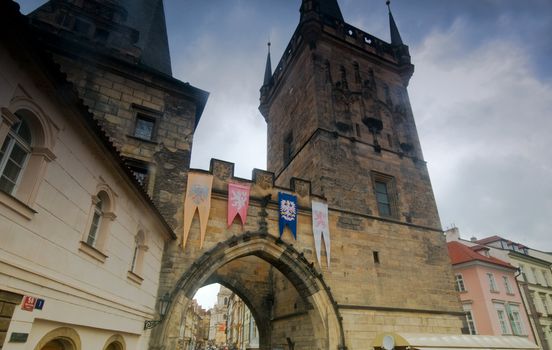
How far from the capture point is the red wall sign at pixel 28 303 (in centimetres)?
353

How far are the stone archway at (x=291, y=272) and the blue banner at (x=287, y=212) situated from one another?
0.52 metres

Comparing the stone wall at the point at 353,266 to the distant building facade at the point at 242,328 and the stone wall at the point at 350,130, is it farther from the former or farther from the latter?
the distant building facade at the point at 242,328

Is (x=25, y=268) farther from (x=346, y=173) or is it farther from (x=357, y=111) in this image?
(x=357, y=111)

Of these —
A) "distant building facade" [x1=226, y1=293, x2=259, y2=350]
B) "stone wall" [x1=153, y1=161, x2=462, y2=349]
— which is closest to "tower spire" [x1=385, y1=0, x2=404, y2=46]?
"stone wall" [x1=153, y1=161, x2=462, y2=349]

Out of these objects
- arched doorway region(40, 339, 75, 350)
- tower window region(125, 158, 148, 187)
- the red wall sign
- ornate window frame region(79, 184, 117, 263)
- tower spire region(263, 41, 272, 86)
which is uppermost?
tower spire region(263, 41, 272, 86)

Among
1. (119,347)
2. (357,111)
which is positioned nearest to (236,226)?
(119,347)

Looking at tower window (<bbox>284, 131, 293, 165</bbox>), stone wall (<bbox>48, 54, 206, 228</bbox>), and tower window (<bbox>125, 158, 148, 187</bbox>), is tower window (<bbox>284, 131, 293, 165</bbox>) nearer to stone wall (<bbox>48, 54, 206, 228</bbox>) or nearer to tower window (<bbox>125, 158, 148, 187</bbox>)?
stone wall (<bbox>48, 54, 206, 228</bbox>)

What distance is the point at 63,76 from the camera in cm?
379

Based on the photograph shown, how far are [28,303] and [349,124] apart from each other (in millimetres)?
12058

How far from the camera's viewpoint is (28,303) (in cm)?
358

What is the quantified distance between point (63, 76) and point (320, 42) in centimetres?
1347

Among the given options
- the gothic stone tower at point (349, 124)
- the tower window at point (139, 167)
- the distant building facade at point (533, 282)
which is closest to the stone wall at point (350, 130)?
the gothic stone tower at point (349, 124)

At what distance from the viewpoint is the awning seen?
325 inches

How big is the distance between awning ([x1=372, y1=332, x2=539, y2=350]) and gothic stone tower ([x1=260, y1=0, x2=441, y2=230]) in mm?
4131
